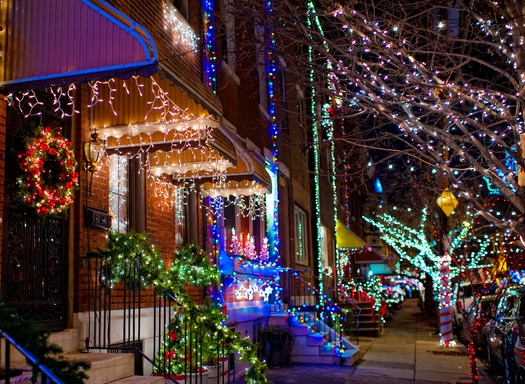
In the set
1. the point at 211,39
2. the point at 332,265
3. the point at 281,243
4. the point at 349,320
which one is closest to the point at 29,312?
the point at 211,39

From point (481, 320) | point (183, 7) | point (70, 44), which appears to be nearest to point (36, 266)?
point (70, 44)

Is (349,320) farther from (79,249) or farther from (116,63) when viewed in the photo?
(116,63)

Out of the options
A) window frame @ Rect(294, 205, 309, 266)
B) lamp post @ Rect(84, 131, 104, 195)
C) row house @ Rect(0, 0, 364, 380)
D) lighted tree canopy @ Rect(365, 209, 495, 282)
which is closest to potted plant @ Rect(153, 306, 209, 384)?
row house @ Rect(0, 0, 364, 380)

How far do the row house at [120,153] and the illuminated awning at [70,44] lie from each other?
0.01 m

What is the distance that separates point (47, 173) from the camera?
6.39 metres

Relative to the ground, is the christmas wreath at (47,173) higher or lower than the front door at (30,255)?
higher

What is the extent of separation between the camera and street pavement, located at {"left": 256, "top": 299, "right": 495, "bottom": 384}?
1127cm

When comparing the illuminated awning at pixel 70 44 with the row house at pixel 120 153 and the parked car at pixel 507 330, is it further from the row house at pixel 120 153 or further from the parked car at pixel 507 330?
the parked car at pixel 507 330

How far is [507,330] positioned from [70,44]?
8.39m

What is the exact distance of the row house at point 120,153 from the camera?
5.78 m

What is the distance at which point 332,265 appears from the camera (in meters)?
21.7

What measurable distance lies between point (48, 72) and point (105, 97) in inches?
76.5

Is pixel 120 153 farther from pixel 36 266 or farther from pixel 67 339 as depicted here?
pixel 67 339

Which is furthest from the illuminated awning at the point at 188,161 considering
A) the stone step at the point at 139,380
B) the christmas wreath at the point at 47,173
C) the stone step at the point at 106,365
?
the stone step at the point at 139,380
